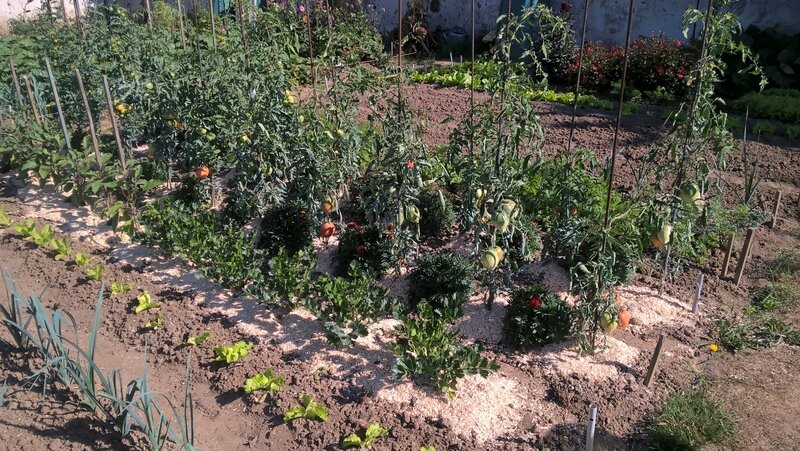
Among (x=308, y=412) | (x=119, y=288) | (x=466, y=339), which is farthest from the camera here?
(x=119, y=288)

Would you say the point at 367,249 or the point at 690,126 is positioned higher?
the point at 690,126

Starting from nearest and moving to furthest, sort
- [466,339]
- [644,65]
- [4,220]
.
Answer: [466,339], [4,220], [644,65]

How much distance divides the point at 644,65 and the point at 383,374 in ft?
21.0

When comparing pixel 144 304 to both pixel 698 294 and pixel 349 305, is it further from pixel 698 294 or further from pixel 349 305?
pixel 698 294

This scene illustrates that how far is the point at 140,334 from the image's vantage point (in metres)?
4.07

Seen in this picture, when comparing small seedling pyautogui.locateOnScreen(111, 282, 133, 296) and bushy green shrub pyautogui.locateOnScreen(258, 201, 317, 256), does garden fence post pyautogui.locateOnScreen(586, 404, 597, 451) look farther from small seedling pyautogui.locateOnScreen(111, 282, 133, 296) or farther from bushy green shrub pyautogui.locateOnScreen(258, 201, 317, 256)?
small seedling pyautogui.locateOnScreen(111, 282, 133, 296)

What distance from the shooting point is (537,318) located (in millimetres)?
3824

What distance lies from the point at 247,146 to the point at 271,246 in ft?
2.43

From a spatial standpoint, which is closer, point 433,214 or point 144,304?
point 144,304

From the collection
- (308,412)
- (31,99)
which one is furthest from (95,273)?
(31,99)

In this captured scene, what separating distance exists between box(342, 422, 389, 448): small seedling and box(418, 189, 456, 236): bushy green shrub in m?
1.82

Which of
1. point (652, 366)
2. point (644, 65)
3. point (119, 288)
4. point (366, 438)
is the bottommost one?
point (366, 438)

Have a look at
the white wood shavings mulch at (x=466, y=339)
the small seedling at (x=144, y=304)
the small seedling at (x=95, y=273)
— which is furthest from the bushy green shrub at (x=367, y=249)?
the small seedling at (x=95, y=273)

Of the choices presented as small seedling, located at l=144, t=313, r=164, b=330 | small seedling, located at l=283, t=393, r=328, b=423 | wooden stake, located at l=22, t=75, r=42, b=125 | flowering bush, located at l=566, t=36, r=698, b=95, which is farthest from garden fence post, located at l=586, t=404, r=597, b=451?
flowering bush, located at l=566, t=36, r=698, b=95
